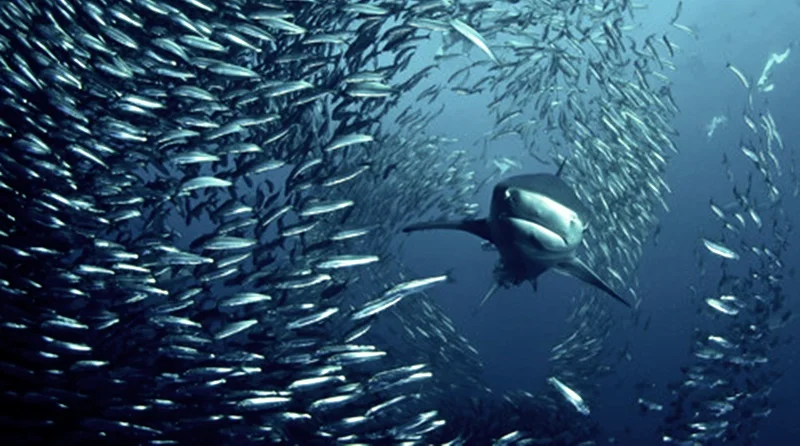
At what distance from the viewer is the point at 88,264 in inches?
224

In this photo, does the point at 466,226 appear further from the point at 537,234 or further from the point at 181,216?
the point at 181,216

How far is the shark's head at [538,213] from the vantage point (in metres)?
3.88

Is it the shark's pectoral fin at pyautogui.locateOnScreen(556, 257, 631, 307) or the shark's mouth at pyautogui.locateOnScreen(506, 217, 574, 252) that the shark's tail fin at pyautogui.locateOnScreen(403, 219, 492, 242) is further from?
the shark's mouth at pyautogui.locateOnScreen(506, 217, 574, 252)

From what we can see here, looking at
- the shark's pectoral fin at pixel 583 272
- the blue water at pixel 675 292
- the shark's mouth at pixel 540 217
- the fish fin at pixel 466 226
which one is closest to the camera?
the shark's mouth at pixel 540 217

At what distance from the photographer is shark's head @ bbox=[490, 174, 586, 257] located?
3.88 meters

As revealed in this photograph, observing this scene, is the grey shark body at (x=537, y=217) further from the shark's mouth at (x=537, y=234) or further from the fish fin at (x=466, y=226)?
the fish fin at (x=466, y=226)

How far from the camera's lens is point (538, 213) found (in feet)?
12.8

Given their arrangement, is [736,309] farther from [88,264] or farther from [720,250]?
[88,264]

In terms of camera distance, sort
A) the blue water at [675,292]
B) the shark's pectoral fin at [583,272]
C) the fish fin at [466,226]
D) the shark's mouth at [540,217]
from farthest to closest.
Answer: the blue water at [675,292], the fish fin at [466,226], the shark's pectoral fin at [583,272], the shark's mouth at [540,217]

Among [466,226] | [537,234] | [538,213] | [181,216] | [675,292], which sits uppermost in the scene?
[675,292]

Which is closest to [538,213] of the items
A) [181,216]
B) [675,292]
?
[181,216]

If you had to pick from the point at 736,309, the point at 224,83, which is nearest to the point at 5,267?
the point at 224,83

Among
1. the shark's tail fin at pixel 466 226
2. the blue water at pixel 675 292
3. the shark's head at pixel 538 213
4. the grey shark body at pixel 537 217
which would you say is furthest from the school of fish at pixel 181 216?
the blue water at pixel 675 292

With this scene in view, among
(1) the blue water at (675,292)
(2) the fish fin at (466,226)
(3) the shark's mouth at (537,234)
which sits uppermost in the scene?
(1) the blue water at (675,292)
